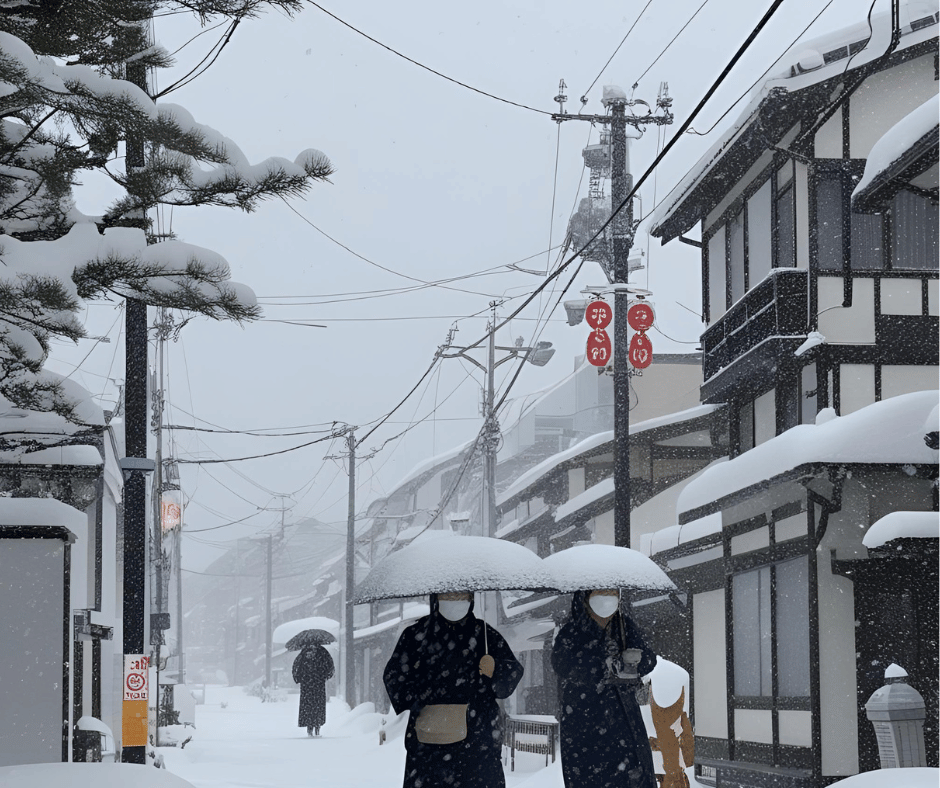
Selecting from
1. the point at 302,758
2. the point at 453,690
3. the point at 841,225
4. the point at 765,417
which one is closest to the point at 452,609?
the point at 453,690

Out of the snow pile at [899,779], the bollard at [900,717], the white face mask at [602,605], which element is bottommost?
the bollard at [900,717]

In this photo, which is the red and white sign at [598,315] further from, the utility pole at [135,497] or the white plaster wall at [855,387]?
the utility pole at [135,497]

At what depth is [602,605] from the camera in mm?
9414

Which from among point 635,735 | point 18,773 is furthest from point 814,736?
point 18,773

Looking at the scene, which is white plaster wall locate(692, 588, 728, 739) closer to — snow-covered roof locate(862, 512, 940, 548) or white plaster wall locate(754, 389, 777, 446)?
white plaster wall locate(754, 389, 777, 446)

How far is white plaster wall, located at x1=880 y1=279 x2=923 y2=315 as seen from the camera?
17.5 m

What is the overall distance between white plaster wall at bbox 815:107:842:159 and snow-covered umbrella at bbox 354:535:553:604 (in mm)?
10203

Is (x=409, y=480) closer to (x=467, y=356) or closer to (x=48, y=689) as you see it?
(x=467, y=356)

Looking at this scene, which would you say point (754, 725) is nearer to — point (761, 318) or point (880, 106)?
point (761, 318)

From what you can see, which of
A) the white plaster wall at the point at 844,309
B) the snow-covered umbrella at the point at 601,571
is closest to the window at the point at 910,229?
the white plaster wall at the point at 844,309

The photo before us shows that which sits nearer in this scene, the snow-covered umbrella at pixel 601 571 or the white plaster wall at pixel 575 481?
the snow-covered umbrella at pixel 601 571

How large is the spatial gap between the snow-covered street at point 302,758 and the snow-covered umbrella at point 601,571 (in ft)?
18.1

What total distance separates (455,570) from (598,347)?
12.7 metres

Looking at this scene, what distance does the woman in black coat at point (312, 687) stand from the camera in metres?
32.1
